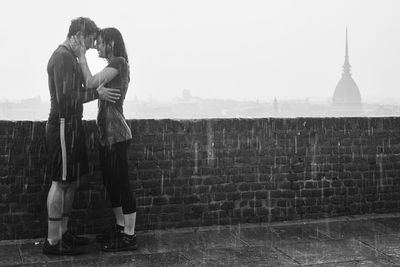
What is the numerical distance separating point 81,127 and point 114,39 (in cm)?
87

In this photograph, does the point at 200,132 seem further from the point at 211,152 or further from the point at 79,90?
the point at 79,90

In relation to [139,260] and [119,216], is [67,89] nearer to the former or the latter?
[119,216]

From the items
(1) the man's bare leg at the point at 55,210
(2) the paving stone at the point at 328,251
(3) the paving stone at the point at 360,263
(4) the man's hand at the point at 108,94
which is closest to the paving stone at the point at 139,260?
(1) the man's bare leg at the point at 55,210

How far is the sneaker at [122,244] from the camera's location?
198 inches

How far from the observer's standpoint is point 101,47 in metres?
5.07

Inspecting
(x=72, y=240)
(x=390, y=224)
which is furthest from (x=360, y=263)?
(x=72, y=240)

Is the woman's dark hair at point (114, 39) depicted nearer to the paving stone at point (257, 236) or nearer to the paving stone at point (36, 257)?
the paving stone at point (36, 257)

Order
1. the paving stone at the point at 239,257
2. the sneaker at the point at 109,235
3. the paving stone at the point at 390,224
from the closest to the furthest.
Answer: the paving stone at the point at 239,257 → the sneaker at the point at 109,235 → the paving stone at the point at 390,224

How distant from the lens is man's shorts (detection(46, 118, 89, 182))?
4.79m

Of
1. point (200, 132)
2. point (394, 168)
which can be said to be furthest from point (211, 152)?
point (394, 168)

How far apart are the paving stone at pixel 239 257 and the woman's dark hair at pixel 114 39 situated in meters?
1.97

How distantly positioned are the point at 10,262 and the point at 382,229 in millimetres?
4028

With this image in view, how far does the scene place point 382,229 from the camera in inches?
246

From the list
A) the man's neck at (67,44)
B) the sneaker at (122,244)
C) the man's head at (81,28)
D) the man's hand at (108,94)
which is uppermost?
the man's head at (81,28)
